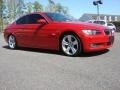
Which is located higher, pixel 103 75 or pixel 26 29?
pixel 26 29

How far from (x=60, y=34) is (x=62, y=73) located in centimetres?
288

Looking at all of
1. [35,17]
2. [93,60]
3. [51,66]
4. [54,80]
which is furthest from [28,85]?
[35,17]

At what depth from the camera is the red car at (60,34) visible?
28.0 ft

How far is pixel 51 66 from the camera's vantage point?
7273mm

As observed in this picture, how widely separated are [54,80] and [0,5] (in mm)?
46593

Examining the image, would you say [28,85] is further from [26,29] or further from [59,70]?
[26,29]

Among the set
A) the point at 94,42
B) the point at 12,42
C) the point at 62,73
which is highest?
the point at 94,42

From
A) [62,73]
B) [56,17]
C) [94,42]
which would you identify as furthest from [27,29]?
[62,73]

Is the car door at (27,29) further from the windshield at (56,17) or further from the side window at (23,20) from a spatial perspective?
the windshield at (56,17)

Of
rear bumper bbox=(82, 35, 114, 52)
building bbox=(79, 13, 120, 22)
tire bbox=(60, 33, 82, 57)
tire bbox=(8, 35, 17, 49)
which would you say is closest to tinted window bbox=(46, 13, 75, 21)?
tire bbox=(60, 33, 82, 57)

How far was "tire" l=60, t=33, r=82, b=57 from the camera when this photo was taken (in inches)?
342

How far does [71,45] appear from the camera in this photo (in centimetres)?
891

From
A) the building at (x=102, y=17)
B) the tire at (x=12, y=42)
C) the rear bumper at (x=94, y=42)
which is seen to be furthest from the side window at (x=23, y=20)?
the building at (x=102, y=17)

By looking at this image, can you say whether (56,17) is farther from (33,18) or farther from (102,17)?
(102,17)
